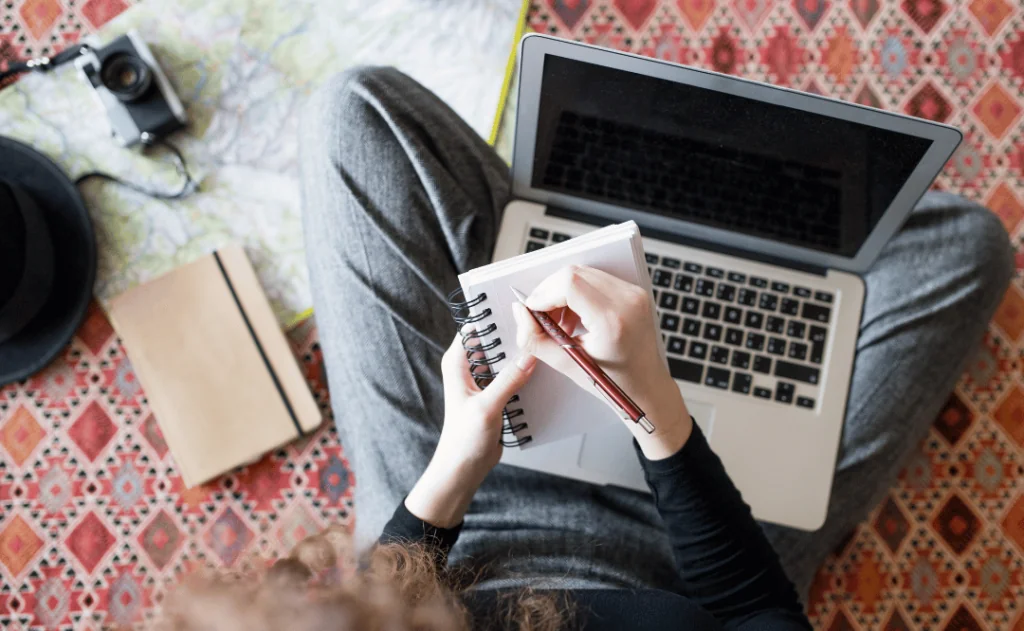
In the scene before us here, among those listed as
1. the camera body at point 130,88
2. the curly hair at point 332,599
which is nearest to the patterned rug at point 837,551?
the camera body at point 130,88

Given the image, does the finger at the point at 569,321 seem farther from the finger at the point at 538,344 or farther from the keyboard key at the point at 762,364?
the keyboard key at the point at 762,364

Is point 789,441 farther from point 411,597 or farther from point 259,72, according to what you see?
point 259,72

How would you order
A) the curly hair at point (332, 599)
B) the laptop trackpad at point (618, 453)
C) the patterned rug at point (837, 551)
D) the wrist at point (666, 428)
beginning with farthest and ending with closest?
the patterned rug at point (837, 551) < the laptop trackpad at point (618, 453) < the wrist at point (666, 428) < the curly hair at point (332, 599)

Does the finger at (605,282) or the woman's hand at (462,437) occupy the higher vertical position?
the finger at (605,282)

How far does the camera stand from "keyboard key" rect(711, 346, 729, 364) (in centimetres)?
81

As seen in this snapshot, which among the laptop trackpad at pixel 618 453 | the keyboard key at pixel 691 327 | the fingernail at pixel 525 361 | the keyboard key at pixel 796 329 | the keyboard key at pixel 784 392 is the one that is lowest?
the laptop trackpad at pixel 618 453

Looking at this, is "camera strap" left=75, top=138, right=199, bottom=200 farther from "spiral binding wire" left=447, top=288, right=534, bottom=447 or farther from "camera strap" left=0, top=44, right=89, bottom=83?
"spiral binding wire" left=447, top=288, right=534, bottom=447

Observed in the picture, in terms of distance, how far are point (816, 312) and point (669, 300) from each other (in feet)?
0.53

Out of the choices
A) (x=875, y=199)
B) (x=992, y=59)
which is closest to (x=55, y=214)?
(x=875, y=199)

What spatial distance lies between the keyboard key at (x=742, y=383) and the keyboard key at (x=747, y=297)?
78 millimetres

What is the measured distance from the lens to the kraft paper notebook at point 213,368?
1.07 m

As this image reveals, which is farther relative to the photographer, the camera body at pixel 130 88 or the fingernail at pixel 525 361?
the camera body at pixel 130 88

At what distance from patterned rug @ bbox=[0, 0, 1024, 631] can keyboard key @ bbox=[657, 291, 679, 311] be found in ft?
1.63

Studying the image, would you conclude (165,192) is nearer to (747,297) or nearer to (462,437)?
(462,437)
